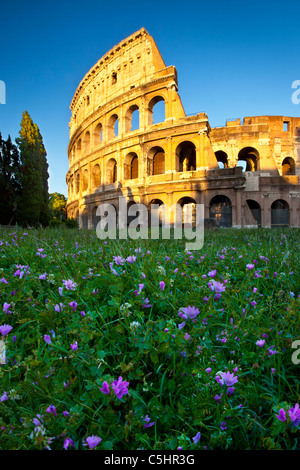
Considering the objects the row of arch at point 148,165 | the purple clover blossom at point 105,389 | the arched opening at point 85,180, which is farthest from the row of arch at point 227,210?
the purple clover blossom at point 105,389

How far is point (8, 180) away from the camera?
17156 mm

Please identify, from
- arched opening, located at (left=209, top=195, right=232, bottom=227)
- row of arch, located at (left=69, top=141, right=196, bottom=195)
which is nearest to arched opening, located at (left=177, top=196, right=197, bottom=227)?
arched opening, located at (left=209, top=195, right=232, bottom=227)

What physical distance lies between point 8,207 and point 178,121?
1479 centimetres

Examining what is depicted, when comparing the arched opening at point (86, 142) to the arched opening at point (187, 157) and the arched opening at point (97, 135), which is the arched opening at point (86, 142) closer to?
the arched opening at point (97, 135)

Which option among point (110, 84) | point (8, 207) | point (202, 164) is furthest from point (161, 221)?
point (110, 84)

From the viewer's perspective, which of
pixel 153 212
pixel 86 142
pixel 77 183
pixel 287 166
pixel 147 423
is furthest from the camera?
pixel 77 183

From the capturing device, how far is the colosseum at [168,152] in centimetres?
1922

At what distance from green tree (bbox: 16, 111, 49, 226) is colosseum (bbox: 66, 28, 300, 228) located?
688 cm

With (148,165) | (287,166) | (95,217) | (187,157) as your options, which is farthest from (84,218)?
(287,166)

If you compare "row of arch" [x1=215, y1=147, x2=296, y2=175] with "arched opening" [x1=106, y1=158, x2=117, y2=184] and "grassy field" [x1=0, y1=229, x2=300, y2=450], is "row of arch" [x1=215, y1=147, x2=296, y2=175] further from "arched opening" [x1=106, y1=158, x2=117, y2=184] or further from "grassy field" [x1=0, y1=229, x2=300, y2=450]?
"grassy field" [x1=0, y1=229, x2=300, y2=450]

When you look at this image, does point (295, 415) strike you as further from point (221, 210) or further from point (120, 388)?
point (221, 210)

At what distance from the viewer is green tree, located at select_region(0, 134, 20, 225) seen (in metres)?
16.5

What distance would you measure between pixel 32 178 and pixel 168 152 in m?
11.0

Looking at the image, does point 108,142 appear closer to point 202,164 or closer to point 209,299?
point 202,164
